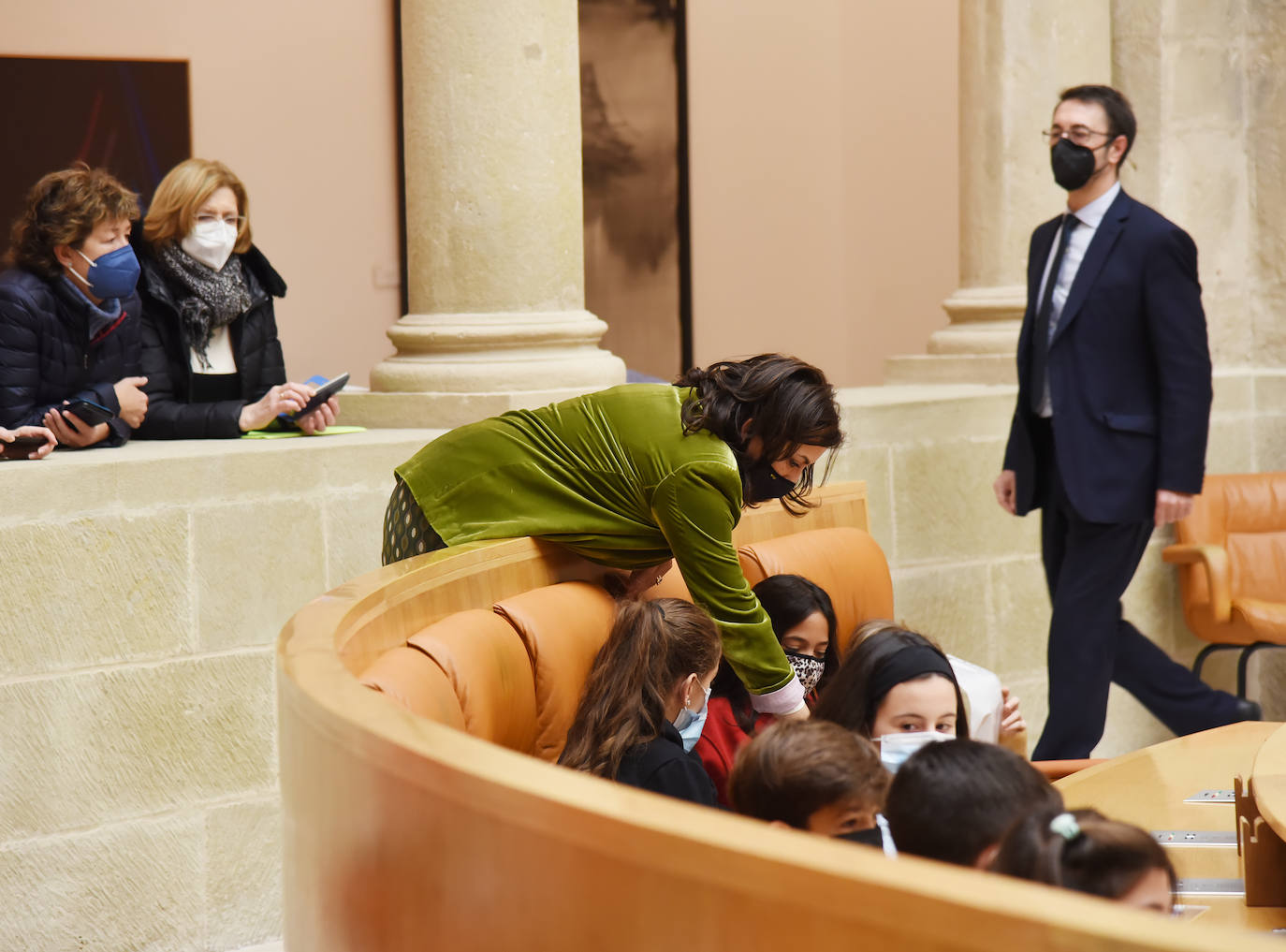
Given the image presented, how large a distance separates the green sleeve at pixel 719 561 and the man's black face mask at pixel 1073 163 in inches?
67.1

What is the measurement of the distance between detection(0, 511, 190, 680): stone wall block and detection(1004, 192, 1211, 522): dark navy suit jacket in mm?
2206

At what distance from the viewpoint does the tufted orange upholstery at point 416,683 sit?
6.59 feet

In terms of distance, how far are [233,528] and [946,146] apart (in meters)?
4.83

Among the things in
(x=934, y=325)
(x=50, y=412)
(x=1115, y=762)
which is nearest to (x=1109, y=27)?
(x=934, y=325)

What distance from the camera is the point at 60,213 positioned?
10.9ft

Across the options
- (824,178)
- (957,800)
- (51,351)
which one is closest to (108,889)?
(51,351)

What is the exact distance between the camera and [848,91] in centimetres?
780

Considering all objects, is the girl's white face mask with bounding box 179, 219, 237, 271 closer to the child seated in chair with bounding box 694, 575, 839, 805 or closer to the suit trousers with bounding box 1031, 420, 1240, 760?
the child seated in chair with bounding box 694, 575, 839, 805

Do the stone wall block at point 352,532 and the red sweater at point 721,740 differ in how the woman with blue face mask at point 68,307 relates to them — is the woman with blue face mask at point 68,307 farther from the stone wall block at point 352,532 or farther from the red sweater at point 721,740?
the red sweater at point 721,740

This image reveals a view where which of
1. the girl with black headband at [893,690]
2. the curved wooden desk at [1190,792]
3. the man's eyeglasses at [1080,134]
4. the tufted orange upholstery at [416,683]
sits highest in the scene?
the man's eyeglasses at [1080,134]

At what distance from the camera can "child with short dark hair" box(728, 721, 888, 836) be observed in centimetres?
185

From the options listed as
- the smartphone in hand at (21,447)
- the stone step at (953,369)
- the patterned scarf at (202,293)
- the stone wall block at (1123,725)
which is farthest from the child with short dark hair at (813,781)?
the stone wall block at (1123,725)

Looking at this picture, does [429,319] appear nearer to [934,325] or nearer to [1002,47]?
[1002,47]

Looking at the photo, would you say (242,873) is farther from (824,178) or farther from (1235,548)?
(824,178)
